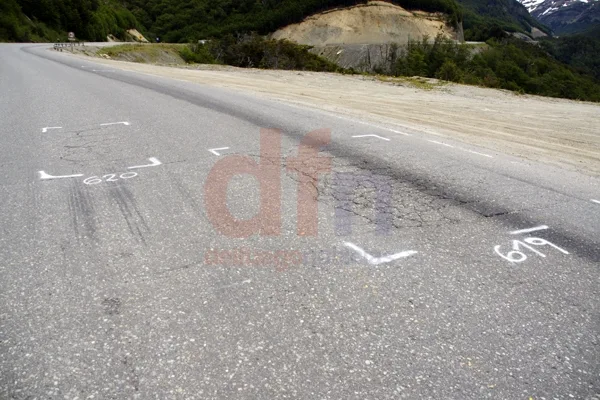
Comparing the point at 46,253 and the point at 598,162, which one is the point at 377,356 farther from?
the point at 598,162

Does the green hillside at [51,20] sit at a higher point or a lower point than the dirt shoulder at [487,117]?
higher

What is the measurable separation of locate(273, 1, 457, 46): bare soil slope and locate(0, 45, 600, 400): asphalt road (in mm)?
103041

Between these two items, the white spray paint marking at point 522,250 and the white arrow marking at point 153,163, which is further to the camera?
the white arrow marking at point 153,163

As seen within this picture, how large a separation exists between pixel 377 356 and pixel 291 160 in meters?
4.39

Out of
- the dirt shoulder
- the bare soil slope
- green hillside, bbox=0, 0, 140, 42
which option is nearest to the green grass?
green hillside, bbox=0, 0, 140, 42

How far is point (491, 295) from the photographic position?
3.23 m

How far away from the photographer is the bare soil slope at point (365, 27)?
104500mm

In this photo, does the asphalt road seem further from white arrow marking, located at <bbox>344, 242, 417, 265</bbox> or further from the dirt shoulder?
the dirt shoulder

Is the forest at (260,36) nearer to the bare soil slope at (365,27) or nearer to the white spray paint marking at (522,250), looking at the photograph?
the bare soil slope at (365,27)

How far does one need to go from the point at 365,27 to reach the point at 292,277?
112574mm

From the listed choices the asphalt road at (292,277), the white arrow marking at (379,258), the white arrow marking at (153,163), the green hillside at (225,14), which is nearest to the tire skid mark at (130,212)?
the asphalt road at (292,277)

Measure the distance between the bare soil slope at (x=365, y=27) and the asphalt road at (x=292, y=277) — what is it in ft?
338

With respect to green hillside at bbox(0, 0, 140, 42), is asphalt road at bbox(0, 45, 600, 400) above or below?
below

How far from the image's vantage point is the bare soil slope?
104m
